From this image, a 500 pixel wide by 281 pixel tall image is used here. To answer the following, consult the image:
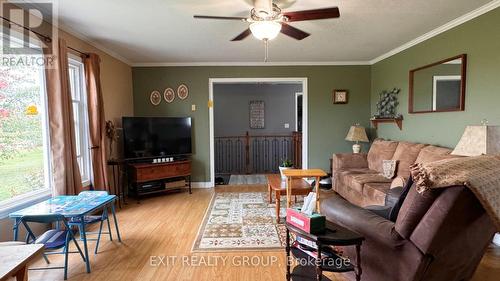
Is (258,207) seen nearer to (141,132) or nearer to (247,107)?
(141,132)

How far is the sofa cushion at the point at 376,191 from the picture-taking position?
3224 millimetres

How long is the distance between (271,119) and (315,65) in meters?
3.02

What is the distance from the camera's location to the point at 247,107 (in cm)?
830

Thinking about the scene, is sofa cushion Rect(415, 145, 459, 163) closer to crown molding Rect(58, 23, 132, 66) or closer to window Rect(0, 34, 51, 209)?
window Rect(0, 34, 51, 209)

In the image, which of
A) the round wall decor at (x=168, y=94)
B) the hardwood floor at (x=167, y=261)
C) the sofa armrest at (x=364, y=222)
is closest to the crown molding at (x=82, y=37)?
the round wall decor at (x=168, y=94)

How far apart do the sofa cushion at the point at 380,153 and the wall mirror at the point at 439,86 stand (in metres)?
0.62

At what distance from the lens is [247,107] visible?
8.30 metres

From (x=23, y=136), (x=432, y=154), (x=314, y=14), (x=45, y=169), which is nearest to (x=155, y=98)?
(x=45, y=169)

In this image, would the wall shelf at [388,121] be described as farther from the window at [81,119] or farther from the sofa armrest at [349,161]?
the window at [81,119]

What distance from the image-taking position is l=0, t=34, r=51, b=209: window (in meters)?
2.62

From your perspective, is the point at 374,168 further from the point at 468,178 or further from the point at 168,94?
the point at 168,94

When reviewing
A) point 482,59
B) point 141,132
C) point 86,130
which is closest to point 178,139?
point 141,132

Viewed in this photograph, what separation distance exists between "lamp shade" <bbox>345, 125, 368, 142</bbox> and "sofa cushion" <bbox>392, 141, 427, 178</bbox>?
1115 millimetres

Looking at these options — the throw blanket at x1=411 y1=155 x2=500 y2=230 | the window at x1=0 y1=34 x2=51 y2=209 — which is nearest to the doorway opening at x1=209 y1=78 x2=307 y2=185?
the window at x1=0 y1=34 x2=51 y2=209
